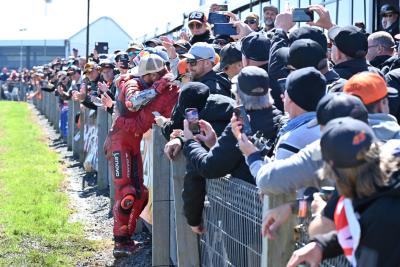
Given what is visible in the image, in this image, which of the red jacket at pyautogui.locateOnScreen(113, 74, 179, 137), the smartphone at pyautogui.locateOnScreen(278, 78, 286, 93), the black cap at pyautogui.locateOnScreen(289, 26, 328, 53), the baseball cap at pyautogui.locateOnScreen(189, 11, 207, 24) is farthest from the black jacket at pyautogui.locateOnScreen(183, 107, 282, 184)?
the baseball cap at pyautogui.locateOnScreen(189, 11, 207, 24)

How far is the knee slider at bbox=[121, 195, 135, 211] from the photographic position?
28.1 feet

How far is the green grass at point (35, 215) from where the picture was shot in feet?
28.2

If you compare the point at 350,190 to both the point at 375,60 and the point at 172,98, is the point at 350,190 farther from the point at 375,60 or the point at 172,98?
the point at 172,98

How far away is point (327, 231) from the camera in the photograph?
11.2 ft

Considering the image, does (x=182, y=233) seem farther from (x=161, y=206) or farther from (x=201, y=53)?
(x=201, y=53)

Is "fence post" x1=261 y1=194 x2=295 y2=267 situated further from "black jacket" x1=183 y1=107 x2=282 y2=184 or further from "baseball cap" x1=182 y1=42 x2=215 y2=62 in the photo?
"baseball cap" x1=182 y1=42 x2=215 y2=62

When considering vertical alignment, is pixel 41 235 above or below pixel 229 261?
below

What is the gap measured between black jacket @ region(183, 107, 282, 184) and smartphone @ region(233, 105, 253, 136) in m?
0.17

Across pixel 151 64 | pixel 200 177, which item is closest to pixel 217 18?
pixel 151 64

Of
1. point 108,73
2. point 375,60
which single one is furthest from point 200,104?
point 108,73

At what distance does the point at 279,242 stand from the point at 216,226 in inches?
61.6

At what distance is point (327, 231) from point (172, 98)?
507cm

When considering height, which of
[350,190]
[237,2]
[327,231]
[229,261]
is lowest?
[229,261]

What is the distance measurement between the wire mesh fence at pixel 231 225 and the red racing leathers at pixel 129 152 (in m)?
2.58
